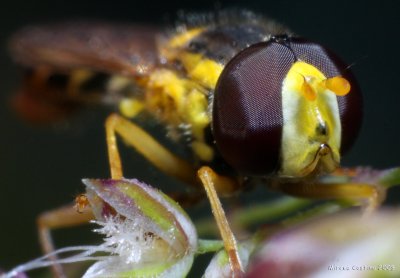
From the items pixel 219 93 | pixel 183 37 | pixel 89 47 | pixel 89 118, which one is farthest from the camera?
pixel 89 118

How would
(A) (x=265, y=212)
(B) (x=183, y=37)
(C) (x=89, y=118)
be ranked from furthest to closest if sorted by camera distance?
(C) (x=89, y=118) < (B) (x=183, y=37) < (A) (x=265, y=212)

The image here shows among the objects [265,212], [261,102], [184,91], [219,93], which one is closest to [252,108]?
[261,102]

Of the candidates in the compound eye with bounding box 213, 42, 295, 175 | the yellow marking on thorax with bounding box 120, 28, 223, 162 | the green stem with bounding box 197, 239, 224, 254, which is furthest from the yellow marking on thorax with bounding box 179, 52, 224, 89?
the green stem with bounding box 197, 239, 224, 254

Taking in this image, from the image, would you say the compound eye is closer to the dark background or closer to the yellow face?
the yellow face

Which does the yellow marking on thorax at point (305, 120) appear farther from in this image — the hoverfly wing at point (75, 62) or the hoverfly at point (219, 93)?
the hoverfly wing at point (75, 62)

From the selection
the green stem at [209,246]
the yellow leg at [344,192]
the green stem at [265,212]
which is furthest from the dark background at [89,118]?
the green stem at [209,246]

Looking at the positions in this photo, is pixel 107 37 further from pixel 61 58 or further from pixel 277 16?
pixel 277 16

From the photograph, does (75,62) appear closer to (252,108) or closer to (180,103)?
(180,103)

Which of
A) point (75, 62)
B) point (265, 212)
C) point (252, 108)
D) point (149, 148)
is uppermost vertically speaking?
point (75, 62)
